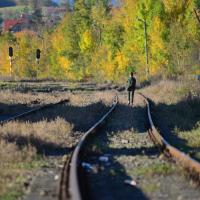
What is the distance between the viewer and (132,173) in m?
10.4

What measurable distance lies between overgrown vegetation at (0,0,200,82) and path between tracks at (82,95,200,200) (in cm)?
4234

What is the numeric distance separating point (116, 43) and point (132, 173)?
7968 cm

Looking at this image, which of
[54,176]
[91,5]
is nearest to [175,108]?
[54,176]

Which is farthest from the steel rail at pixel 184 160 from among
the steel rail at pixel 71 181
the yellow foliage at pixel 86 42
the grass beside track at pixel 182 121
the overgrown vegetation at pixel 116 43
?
the yellow foliage at pixel 86 42

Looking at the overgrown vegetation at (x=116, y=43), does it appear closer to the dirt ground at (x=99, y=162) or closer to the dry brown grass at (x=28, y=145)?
the dirt ground at (x=99, y=162)

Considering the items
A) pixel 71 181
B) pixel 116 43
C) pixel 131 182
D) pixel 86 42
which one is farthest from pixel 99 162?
pixel 86 42

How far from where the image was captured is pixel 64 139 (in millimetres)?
15336

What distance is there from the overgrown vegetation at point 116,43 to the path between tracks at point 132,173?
139 feet

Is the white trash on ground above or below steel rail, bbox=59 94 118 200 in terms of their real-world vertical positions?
below

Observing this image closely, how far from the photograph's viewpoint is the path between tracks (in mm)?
8664

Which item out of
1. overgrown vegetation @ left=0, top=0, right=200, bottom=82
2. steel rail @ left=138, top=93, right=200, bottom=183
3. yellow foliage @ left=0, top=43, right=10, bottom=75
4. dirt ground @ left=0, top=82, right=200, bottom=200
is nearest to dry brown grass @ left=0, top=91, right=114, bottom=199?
dirt ground @ left=0, top=82, right=200, bottom=200

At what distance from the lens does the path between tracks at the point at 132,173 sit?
28.4 ft

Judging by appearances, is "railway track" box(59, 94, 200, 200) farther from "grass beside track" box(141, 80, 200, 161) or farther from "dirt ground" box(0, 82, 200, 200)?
"grass beside track" box(141, 80, 200, 161)

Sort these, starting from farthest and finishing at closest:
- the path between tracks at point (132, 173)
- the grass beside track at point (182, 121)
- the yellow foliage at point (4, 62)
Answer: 1. the yellow foliage at point (4, 62)
2. the grass beside track at point (182, 121)
3. the path between tracks at point (132, 173)
